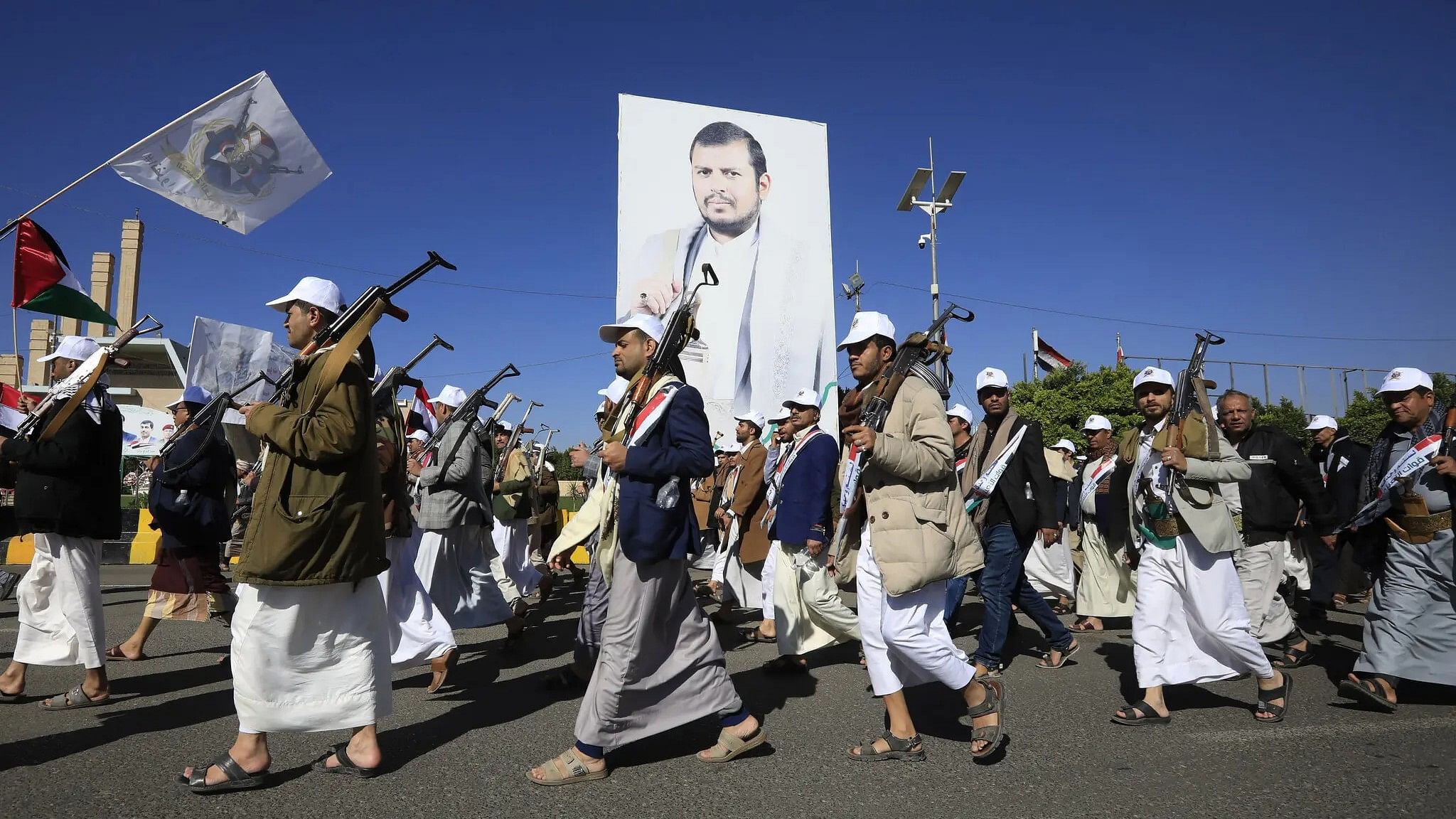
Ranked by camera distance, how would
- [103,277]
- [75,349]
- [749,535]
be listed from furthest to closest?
[103,277] < [749,535] < [75,349]

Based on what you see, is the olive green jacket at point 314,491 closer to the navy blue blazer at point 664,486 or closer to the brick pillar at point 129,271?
the navy blue blazer at point 664,486

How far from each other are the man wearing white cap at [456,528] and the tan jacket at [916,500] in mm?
3403

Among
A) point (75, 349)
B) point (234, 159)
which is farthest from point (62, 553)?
point (234, 159)

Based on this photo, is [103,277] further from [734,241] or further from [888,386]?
[888,386]

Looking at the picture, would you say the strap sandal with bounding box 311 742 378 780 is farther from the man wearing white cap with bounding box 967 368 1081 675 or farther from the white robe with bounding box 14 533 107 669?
the man wearing white cap with bounding box 967 368 1081 675

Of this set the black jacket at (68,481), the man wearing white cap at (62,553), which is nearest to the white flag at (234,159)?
the man wearing white cap at (62,553)

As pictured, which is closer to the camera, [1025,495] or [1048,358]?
[1025,495]

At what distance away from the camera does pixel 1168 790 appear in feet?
11.8

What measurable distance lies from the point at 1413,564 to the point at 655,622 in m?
4.33

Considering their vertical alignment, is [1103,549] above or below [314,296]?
below

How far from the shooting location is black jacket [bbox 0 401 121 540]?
4777 millimetres

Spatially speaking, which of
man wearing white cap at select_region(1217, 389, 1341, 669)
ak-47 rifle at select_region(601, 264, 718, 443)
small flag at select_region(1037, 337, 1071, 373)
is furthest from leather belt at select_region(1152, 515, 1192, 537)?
small flag at select_region(1037, 337, 1071, 373)

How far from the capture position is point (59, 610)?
4.87 metres

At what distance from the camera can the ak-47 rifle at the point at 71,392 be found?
4.85m
